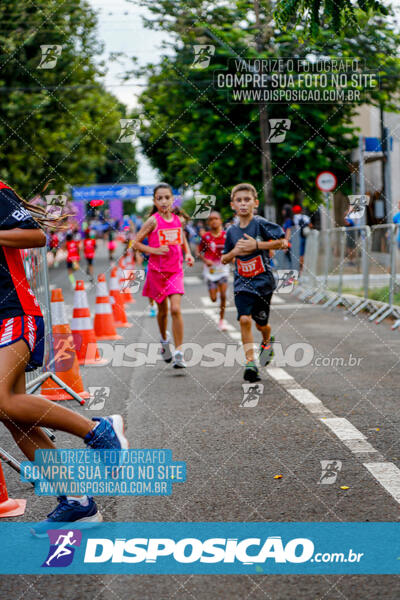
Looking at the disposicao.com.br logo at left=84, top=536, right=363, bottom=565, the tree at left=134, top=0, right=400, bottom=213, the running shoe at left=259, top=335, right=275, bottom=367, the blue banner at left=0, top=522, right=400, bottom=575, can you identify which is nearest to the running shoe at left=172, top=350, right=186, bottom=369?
the running shoe at left=259, top=335, right=275, bottom=367

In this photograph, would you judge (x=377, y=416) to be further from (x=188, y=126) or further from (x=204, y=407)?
(x=188, y=126)

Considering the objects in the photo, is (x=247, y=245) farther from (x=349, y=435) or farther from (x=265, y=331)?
(x=349, y=435)

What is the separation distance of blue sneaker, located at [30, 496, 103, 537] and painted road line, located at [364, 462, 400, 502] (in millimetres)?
1401

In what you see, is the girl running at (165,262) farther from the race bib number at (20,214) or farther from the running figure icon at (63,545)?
the running figure icon at (63,545)

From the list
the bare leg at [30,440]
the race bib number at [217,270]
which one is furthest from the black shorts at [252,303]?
the race bib number at [217,270]

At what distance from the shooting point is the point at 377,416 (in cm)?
637

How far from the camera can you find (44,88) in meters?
28.8

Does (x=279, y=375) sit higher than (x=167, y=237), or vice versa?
(x=167, y=237)

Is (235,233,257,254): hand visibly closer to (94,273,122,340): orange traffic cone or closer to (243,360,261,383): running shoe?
(243,360,261,383): running shoe

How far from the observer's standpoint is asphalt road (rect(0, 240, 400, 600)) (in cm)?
338

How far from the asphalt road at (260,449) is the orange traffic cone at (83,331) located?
10.1 inches

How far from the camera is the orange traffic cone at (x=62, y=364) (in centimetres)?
736

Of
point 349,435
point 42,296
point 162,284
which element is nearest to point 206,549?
point 349,435

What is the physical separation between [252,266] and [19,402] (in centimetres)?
460
